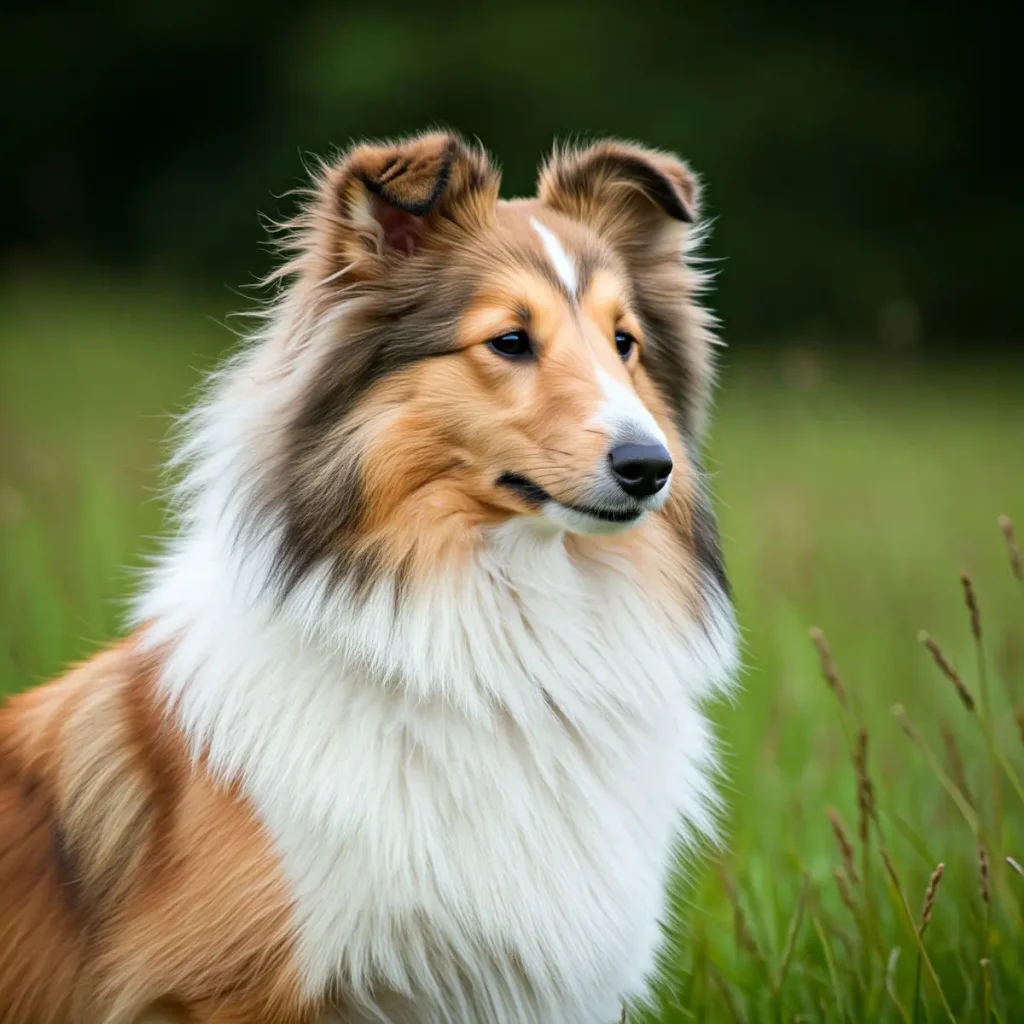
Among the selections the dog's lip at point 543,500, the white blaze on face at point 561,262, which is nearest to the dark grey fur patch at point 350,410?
the white blaze on face at point 561,262

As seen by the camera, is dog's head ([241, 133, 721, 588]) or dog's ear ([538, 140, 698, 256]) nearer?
dog's head ([241, 133, 721, 588])

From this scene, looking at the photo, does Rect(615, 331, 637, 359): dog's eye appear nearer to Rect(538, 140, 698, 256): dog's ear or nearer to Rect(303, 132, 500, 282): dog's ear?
Rect(538, 140, 698, 256): dog's ear

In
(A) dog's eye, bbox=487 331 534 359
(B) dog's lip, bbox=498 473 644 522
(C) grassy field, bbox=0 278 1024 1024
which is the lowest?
(C) grassy field, bbox=0 278 1024 1024

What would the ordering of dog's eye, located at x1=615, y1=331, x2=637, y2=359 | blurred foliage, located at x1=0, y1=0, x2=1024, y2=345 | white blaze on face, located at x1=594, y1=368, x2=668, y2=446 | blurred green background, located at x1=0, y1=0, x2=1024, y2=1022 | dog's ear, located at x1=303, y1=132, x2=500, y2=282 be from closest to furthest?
white blaze on face, located at x1=594, y1=368, x2=668, y2=446
dog's ear, located at x1=303, y1=132, x2=500, y2=282
dog's eye, located at x1=615, y1=331, x2=637, y2=359
blurred green background, located at x1=0, y1=0, x2=1024, y2=1022
blurred foliage, located at x1=0, y1=0, x2=1024, y2=345

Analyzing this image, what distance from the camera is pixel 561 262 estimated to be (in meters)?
3.11

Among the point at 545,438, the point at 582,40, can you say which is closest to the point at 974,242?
the point at 582,40

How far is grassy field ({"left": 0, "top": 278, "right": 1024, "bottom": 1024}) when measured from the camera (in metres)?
3.27

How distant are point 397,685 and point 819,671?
3.03 metres

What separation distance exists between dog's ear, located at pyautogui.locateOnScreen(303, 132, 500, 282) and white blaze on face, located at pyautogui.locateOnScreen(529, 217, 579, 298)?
16cm

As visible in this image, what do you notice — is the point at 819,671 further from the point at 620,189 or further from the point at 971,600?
the point at 971,600

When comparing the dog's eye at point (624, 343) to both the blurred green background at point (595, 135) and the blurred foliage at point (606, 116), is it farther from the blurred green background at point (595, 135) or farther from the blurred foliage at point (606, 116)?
the blurred foliage at point (606, 116)

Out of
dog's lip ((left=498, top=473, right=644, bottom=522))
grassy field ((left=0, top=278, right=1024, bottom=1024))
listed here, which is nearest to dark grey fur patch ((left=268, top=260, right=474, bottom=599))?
dog's lip ((left=498, top=473, right=644, bottom=522))

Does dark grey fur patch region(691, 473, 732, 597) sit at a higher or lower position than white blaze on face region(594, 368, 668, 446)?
lower

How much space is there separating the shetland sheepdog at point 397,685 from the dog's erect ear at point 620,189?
244 mm
